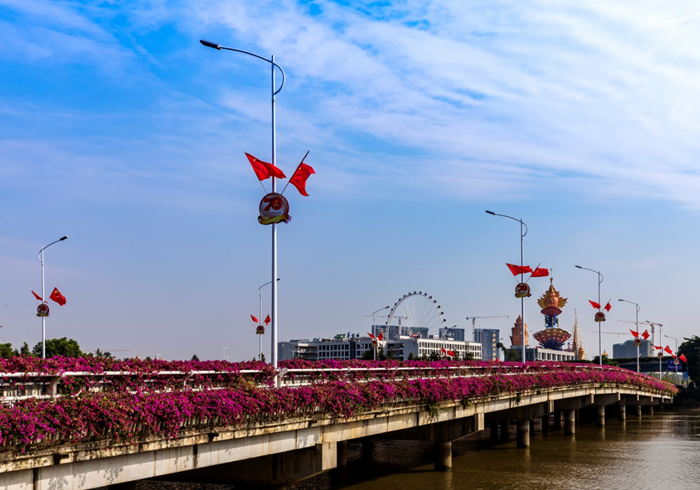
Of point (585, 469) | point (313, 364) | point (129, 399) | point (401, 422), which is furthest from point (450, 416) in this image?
point (129, 399)

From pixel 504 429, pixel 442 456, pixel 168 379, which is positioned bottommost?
pixel 504 429

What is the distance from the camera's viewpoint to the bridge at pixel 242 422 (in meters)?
14.8

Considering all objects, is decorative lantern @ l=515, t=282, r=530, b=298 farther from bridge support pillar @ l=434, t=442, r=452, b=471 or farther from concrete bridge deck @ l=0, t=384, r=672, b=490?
bridge support pillar @ l=434, t=442, r=452, b=471

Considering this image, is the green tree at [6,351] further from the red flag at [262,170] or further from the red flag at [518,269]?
the red flag at [262,170]

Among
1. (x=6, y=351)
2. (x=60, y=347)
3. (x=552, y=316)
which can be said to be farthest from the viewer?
(x=552, y=316)

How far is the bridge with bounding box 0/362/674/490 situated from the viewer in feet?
48.5

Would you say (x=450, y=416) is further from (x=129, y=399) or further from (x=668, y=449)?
(x=668, y=449)

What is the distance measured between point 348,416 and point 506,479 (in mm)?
15809

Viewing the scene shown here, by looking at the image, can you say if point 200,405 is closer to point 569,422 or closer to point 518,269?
point 518,269

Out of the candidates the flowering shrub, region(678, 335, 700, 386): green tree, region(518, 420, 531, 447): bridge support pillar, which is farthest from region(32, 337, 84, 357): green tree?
region(678, 335, 700, 386): green tree

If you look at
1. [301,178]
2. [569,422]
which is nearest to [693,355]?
[569,422]

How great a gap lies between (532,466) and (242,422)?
27.3 m

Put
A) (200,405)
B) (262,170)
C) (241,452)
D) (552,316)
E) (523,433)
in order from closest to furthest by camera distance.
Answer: (200,405), (241,452), (262,170), (523,433), (552,316)

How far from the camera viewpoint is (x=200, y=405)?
1822 centimetres
